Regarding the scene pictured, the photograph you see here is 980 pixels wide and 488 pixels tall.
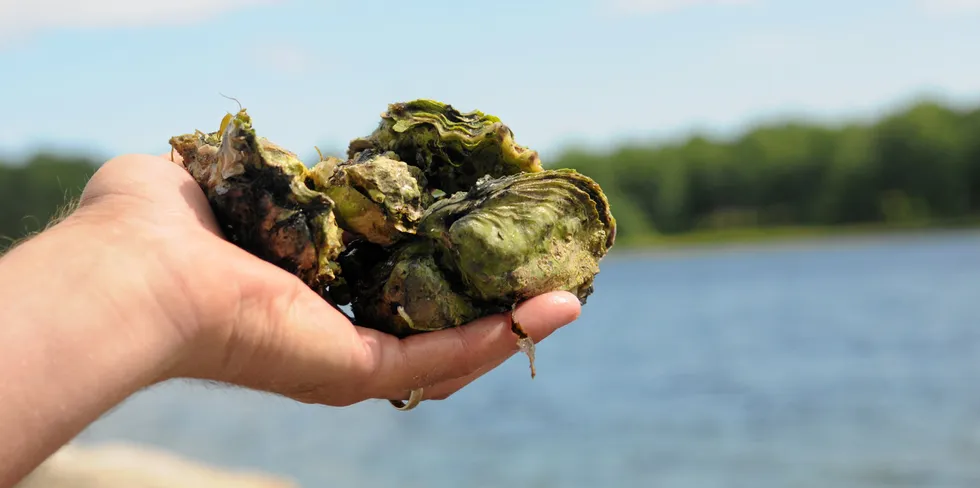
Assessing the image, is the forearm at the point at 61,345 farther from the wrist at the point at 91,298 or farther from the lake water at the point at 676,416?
the lake water at the point at 676,416

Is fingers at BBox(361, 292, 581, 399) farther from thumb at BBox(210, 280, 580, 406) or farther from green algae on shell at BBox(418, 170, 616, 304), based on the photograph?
green algae on shell at BBox(418, 170, 616, 304)

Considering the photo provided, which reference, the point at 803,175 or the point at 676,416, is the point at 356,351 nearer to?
the point at 676,416

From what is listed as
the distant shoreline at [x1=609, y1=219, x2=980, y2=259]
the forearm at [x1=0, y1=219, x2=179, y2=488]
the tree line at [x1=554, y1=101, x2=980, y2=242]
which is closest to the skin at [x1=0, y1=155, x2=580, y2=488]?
the forearm at [x1=0, y1=219, x2=179, y2=488]

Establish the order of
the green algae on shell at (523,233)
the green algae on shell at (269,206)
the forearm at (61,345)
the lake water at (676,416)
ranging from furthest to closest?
the lake water at (676,416) → the green algae on shell at (523,233) → the green algae on shell at (269,206) → the forearm at (61,345)

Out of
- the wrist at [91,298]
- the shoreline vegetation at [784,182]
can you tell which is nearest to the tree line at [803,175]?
the shoreline vegetation at [784,182]

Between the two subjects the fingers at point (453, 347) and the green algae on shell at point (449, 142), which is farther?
the green algae on shell at point (449, 142)

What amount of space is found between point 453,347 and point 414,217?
0.61 metres

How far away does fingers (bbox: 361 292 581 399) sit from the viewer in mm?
3391

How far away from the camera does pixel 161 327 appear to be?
2857mm

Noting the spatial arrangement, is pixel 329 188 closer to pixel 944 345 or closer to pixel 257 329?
pixel 257 329

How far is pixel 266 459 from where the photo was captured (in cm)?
1672

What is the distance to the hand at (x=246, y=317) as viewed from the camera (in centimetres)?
291

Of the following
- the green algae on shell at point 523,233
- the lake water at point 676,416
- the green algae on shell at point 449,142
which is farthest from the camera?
the lake water at point 676,416

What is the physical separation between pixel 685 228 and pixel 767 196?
8497 mm
